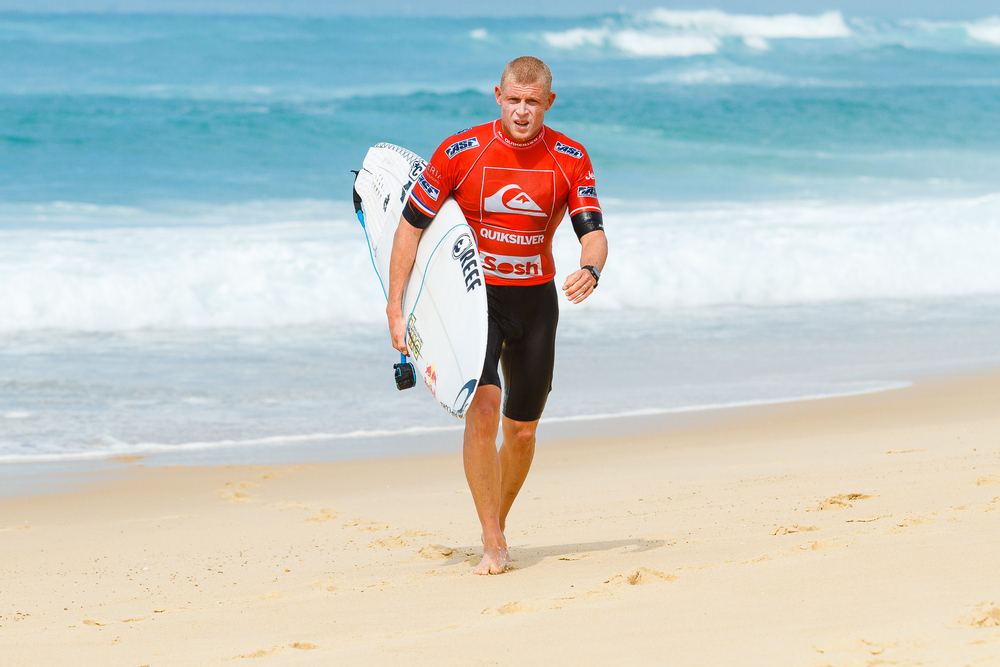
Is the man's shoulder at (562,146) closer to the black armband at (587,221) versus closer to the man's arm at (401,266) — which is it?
the black armband at (587,221)

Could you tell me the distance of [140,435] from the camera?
6020 millimetres

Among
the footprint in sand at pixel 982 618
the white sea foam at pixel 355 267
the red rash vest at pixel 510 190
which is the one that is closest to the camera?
the footprint in sand at pixel 982 618

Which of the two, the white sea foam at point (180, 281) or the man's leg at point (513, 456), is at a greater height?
the white sea foam at point (180, 281)

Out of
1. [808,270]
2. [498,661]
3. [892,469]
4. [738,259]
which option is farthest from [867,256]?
[498,661]

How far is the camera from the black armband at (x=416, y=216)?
143 inches

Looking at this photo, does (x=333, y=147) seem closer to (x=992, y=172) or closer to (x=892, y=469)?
(x=992, y=172)

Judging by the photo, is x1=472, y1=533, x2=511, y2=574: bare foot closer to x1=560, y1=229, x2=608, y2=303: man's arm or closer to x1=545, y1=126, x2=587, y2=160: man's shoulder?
x1=560, y1=229, x2=608, y2=303: man's arm

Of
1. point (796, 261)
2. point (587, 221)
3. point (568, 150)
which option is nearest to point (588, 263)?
point (587, 221)

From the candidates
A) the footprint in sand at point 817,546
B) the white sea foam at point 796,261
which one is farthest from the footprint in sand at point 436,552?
the white sea foam at point 796,261

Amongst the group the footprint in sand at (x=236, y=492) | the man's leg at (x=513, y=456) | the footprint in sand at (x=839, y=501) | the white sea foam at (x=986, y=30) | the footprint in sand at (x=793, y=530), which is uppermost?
the white sea foam at (x=986, y=30)

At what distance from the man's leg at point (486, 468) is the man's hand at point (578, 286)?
0.48 metres

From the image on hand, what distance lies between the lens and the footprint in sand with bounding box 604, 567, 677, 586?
10.3 feet

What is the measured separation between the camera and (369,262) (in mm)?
11086

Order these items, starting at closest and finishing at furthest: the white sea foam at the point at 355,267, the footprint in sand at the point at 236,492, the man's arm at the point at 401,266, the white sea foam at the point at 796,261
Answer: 1. the man's arm at the point at 401,266
2. the footprint in sand at the point at 236,492
3. the white sea foam at the point at 355,267
4. the white sea foam at the point at 796,261
